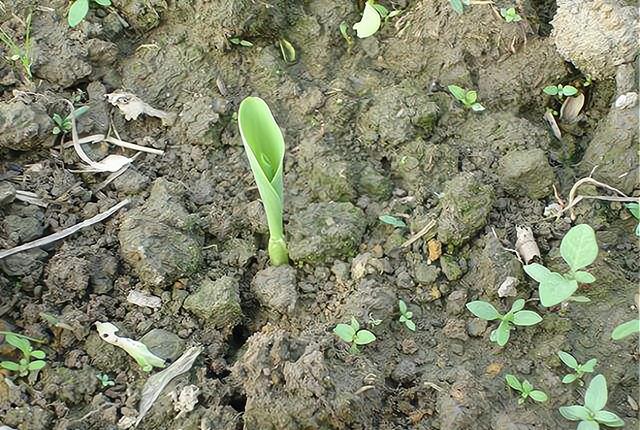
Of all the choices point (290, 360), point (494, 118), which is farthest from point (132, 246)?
point (494, 118)

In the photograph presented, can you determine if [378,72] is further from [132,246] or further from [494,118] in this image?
[132,246]

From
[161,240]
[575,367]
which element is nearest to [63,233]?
[161,240]

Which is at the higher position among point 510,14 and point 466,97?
point 510,14

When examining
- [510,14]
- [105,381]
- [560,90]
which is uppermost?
[510,14]

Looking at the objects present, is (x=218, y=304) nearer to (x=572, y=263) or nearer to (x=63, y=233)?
(x=63, y=233)

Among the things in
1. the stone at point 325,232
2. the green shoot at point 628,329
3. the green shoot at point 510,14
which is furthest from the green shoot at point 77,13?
the green shoot at point 628,329

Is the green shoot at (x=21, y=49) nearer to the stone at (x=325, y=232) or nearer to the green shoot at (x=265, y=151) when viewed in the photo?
the green shoot at (x=265, y=151)

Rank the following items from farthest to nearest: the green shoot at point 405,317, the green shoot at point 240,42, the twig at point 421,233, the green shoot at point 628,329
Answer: the green shoot at point 240,42 → the twig at point 421,233 → the green shoot at point 405,317 → the green shoot at point 628,329
